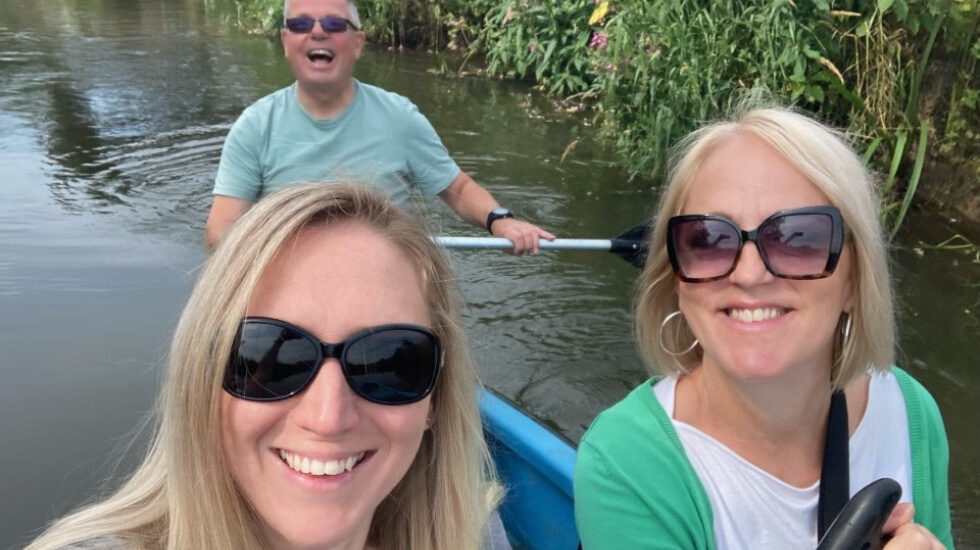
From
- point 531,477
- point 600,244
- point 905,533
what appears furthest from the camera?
point 600,244

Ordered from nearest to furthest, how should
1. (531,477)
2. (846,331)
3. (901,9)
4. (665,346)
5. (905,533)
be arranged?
(905,533), (846,331), (665,346), (531,477), (901,9)

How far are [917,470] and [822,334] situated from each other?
0.31m

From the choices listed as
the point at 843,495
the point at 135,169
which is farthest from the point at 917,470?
the point at 135,169

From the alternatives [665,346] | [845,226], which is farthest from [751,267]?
[665,346]

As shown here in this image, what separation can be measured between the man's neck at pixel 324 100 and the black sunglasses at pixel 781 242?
175 cm

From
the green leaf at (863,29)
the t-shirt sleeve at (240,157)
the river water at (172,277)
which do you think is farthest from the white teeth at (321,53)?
the green leaf at (863,29)

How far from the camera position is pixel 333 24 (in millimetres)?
2785

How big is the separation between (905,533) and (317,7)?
7.83 ft

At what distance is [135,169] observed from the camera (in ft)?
19.1

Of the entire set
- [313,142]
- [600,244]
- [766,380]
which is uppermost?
[766,380]

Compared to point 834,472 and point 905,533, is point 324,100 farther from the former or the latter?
point 905,533

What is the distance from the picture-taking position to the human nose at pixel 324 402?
0.98 metres

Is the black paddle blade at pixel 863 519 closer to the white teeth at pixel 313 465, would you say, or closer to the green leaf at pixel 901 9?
the white teeth at pixel 313 465

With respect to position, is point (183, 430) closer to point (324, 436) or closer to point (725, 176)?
point (324, 436)
